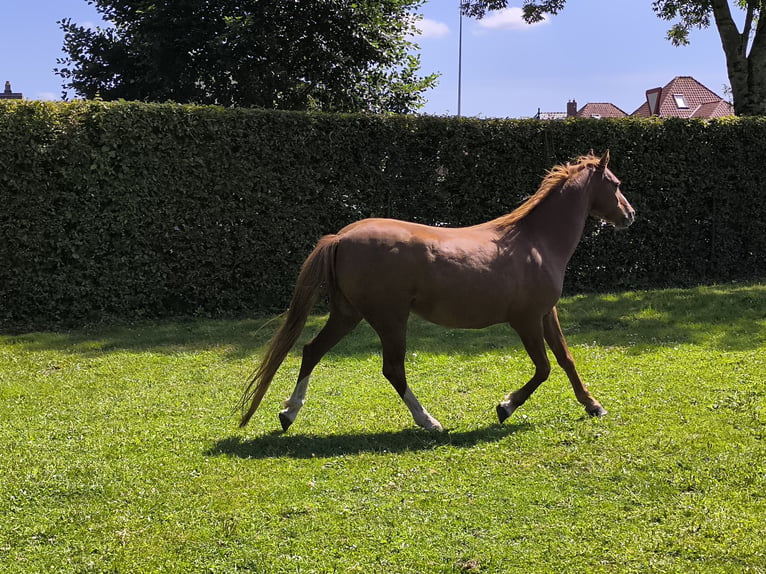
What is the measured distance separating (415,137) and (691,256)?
6034 mm

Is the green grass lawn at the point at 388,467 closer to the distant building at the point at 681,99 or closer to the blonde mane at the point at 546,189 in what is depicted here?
the blonde mane at the point at 546,189

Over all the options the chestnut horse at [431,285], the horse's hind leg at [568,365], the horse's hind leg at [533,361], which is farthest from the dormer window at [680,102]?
the horse's hind leg at [533,361]

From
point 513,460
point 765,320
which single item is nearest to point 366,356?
point 513,460

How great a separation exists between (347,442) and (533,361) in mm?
1681

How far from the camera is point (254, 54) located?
1509 centimetres

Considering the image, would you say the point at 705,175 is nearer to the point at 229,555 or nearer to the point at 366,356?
the point at 366,356

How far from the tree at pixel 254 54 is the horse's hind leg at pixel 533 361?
11169 millimetres

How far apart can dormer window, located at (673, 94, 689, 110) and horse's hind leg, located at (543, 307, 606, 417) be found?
40613 millimetres

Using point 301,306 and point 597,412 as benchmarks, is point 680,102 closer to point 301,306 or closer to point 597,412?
point 597,412

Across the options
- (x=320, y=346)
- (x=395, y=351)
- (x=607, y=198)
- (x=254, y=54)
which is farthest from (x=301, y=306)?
(x=254, y=54)

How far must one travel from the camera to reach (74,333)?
9719mm

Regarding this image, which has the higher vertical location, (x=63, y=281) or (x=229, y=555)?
(x=63, y=281)

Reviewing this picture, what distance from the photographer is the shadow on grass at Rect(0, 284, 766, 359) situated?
338 inches

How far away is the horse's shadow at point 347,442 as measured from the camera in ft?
16.4
